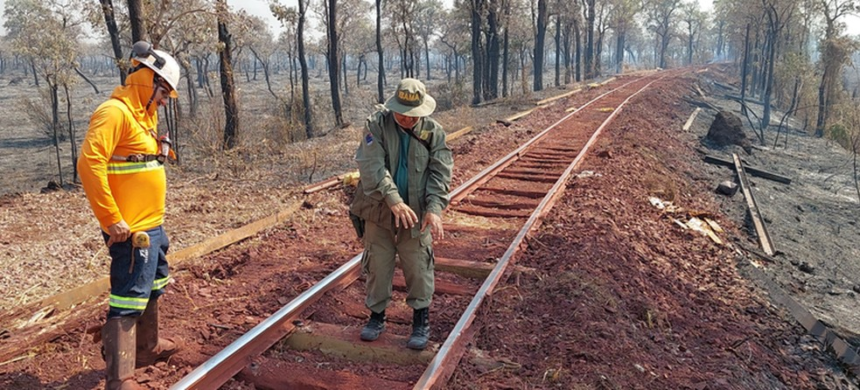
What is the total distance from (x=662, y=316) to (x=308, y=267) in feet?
10.1

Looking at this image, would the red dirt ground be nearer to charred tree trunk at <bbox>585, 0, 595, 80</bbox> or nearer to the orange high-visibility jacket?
the orange high-visibility jacket

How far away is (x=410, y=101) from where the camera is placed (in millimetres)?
3279

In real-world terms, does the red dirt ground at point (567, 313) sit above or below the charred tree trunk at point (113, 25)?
below

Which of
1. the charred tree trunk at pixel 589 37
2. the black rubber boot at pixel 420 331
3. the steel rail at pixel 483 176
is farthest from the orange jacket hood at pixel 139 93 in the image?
the charred tree trunk at pixel 589 37

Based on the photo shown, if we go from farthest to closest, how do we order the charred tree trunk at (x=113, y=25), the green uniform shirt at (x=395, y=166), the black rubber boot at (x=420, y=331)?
the charred tree trunk at (x=113, y=25)
the black rubber boot at (x=420, y=331)
the green uniform shirt at (x=395, y=166)

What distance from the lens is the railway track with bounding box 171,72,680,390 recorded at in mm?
3375

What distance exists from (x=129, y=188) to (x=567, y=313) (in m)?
3.02

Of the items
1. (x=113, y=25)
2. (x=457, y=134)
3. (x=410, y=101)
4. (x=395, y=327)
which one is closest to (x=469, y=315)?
(x=395, y=327)

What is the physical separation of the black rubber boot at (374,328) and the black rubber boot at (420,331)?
226 mm

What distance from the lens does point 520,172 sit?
30.4 feet

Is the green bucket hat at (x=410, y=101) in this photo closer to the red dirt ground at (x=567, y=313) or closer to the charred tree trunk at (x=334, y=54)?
the red dirt ground at (x=567, y=313)

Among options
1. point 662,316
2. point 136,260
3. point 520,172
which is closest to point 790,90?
point 520,172

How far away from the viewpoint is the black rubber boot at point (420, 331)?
3.62 metres

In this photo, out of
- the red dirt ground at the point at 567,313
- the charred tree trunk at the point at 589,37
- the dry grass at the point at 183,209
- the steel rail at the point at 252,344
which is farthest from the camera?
the charred tree trunk at the point at 589,37
